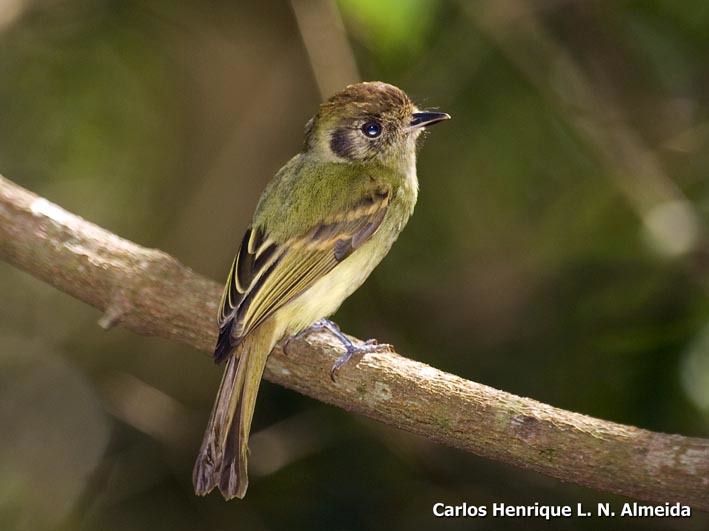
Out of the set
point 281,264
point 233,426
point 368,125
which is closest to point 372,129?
point 368,125

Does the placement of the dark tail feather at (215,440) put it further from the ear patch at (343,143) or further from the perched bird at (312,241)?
the ear patch at (343,143)

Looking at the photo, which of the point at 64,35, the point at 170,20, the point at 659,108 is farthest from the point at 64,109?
the point at 659,108

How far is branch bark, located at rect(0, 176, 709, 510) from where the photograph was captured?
2746mm

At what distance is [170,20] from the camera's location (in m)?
5.41

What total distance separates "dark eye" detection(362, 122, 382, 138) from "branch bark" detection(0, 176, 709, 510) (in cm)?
92

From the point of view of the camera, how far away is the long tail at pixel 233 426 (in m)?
3.09

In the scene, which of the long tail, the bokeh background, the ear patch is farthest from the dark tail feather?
the bokeh background

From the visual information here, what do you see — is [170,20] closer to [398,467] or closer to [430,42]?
[430,42]

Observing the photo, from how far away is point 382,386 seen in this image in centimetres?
311

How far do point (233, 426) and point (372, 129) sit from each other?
144cm

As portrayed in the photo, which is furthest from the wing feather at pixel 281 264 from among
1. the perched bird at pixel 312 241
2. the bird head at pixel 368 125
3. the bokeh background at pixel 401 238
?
the bokeh background at pixel 401 238

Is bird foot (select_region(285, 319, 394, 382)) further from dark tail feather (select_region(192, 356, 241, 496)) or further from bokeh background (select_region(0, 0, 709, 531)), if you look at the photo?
bokeh background (select_region(0, 0, 709, 531))

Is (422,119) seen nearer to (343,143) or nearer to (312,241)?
(343,143)

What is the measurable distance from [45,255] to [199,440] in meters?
1.48
